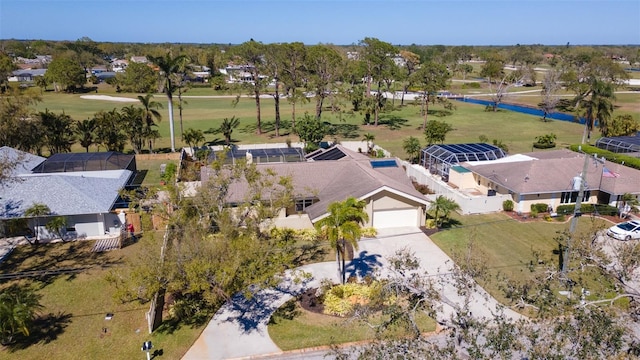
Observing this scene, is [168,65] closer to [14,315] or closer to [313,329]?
[14,315]

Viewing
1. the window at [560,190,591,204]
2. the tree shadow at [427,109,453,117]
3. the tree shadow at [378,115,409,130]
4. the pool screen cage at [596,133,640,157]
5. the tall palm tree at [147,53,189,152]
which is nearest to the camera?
the window at [560,190,591,204]

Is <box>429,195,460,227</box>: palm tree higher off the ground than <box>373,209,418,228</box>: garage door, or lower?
higher

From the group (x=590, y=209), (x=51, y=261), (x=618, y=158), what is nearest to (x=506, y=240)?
(x=590, y=209)

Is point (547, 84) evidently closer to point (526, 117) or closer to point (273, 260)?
point (526, 117)

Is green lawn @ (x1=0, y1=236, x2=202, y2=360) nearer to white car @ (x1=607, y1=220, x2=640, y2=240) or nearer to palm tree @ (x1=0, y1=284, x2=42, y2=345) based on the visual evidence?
palm tree @ (x1=0, y1=284, x2=42, y2=345)

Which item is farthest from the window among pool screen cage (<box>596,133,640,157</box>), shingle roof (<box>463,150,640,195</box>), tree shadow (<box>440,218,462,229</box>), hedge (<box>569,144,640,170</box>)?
pool screen cage (<box>596,133,640,157</box>)

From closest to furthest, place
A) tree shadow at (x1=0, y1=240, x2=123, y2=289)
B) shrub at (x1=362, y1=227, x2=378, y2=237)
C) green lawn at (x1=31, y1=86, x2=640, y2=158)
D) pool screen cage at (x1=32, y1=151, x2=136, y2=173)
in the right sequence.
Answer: tree shadow at (x1=0, y1=240, x2=123, y2=289) → shrub at (x1=362, y1=227, x2=378, y2=237) → pool screen cage at (x1=32, y1=151, x2=136, y2=173) → green lawn at (x1=31, y1=86, x2=640, y2=158)

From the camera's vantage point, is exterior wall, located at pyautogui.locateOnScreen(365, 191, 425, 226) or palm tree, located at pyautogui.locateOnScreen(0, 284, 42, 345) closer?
palm tree, located at pyautogui.locateOnScreen(0, 284, 42, 345)
